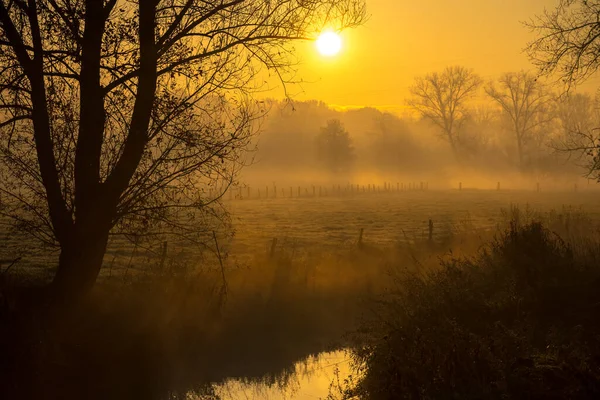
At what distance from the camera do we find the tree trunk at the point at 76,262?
10.9 metres

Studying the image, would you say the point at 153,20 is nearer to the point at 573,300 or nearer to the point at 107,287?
the point at 107,287

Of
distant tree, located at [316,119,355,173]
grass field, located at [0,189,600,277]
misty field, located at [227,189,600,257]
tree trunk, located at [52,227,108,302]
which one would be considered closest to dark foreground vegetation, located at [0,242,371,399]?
tree trunk, located at [52,227,108,302]

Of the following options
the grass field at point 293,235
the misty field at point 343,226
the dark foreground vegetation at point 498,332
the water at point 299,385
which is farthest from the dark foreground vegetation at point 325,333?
the misty field at point 343,226

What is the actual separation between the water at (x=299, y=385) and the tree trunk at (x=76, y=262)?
340cm

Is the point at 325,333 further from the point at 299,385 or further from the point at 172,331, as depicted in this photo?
the point at 172,331

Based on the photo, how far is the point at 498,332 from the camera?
31.9 ft

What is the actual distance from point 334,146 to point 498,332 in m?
82.9

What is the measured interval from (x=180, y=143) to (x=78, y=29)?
260cm

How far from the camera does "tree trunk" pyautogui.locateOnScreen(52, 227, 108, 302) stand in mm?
10883

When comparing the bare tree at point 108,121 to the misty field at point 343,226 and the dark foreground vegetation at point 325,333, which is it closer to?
the dark foreground vegetation at point 325,333

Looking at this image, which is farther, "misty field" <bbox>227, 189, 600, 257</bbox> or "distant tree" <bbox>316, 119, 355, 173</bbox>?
"distant tree" <bbox>316, 119, 355, 173</bbox>

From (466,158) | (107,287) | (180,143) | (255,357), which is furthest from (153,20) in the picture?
(466,158)

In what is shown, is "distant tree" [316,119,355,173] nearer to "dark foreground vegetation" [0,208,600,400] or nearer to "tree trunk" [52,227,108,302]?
"dark foreground vegetation" [0,208,600,400]

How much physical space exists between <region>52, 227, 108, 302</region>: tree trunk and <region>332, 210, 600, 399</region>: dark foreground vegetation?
16.7 ft
